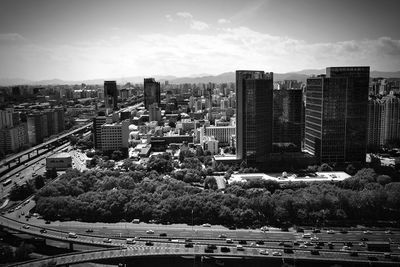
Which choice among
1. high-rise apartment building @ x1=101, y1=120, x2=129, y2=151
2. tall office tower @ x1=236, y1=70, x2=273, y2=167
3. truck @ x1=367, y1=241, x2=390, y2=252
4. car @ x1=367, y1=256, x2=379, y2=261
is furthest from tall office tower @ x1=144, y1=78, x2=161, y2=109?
car @ x1=367, y1=256, x2=379, y2=261

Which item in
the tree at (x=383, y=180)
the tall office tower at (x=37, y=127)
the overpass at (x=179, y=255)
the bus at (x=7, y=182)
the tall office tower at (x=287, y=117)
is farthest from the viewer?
the tall office tower at (x=37, y=127)

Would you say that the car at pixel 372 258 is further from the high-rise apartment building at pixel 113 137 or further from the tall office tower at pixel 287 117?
the high-rise apartment building at pixel 113 137

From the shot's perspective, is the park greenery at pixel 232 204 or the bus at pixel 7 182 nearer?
the park greenery at pixel 232 204

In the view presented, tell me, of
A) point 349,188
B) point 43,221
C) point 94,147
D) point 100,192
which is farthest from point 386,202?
point 94,147

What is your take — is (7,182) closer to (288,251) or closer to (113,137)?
(113,137)

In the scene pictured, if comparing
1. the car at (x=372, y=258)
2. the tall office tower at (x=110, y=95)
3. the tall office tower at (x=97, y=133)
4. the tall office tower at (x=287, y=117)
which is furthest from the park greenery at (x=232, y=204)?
the tall office tower at (x=110, y=95)

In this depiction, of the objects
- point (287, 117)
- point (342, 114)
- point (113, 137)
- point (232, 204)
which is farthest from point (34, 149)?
point (342, 114)
